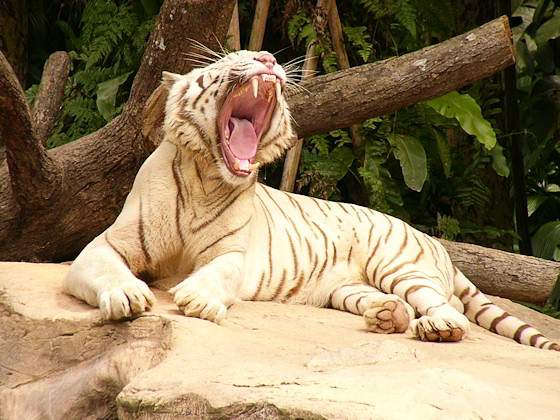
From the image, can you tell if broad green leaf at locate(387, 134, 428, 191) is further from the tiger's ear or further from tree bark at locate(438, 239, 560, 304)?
the tiger's ear

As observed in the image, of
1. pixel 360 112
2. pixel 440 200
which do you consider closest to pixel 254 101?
pixel 360 112

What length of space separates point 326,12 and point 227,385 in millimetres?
4747

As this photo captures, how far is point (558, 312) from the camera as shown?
19.0ft

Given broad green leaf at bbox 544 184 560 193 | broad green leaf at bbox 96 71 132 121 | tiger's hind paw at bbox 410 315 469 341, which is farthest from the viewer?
broad green leaf at bbox 544 184 560 193

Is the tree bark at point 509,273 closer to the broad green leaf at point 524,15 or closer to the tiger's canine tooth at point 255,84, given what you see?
the tiger's canine tooth at point 255,84

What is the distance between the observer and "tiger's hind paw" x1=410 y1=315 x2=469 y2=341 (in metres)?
3.46

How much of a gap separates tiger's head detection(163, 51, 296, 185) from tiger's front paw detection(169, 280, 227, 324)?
2.21 ft

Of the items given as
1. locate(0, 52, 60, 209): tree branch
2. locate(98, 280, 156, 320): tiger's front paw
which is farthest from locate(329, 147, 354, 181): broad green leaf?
locate(98, 280, 156, 320): tiger's front paw

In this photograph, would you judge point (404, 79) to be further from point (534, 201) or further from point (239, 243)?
point (534, 201)

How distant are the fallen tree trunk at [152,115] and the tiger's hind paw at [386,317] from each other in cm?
192

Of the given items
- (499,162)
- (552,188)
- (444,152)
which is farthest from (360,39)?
(552,188)

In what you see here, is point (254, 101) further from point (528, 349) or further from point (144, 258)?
point (528, 349)

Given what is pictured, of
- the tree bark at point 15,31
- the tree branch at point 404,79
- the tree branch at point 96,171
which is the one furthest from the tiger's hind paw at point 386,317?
the tree bark at point 15,31

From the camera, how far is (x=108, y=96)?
255 inches
